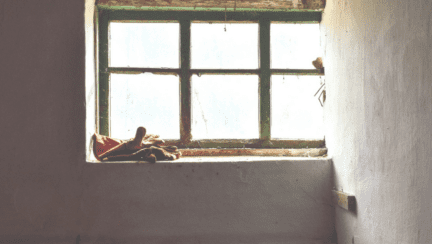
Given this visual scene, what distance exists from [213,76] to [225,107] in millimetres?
A: 229

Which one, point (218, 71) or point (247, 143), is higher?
point (218, 71)

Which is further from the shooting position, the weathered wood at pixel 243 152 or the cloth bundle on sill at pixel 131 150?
the weathered wood at pixel 243 152

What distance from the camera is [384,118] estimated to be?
3.52ft

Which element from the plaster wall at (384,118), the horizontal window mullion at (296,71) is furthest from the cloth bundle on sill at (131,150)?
the plaster wall at (384,118)

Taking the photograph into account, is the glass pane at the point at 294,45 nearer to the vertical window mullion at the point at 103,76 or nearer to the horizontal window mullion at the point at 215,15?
the horizontal window mullion at the point at 215,15

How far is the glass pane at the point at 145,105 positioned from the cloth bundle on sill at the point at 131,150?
0.19m

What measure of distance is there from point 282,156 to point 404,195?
87 cm

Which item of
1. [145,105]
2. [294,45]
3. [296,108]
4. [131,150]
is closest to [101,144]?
[131,150]

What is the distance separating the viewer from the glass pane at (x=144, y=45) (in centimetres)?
188

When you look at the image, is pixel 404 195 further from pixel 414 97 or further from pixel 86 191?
pixel 86 191

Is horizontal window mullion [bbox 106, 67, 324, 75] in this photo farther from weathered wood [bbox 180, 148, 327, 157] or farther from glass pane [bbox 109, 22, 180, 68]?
weathered wood [bbox 180, 148, 327, 157]

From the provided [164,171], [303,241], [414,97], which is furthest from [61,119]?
[414,97]

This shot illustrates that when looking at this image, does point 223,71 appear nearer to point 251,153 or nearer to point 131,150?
point 251,153

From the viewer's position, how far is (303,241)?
1.59 meters
